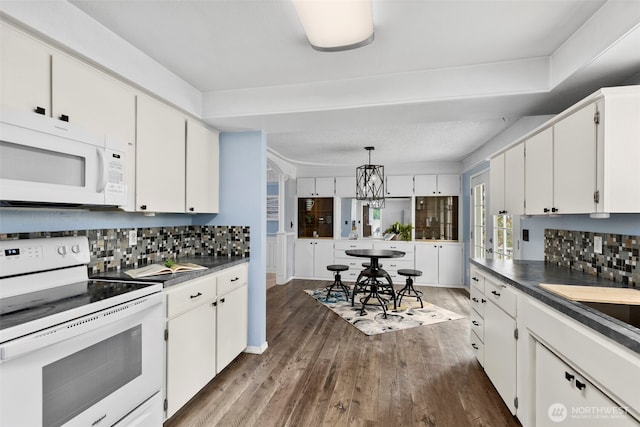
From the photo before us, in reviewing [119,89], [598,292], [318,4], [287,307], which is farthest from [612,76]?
[287,307]

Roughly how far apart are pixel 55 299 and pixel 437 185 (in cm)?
575

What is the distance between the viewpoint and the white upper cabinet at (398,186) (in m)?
6.03

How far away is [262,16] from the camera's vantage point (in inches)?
66.2

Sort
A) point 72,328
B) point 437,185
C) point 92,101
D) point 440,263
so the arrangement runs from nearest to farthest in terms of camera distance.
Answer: point 72,328 < point 92,101 < point 440,263 < point 437,185

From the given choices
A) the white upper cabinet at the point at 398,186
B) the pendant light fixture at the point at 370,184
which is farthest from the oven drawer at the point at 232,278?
the white upper cabinet at the point at 398,186

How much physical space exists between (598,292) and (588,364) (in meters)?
0.55

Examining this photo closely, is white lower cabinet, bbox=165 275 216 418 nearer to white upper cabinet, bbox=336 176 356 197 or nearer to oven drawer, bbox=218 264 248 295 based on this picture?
oven drawer, bbox=218 264 248 295

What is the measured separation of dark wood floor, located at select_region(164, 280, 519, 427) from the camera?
2.01 metres

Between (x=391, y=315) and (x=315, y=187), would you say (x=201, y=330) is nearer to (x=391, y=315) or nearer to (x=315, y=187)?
(x=391, y=315)

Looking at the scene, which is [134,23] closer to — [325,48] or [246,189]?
[325,48]

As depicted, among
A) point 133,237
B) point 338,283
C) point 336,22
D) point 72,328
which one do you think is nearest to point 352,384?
point 72,328

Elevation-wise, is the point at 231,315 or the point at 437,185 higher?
the point at 437,185

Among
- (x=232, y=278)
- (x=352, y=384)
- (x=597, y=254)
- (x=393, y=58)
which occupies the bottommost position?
(x=352, y=384)

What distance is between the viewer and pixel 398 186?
19.9ft
